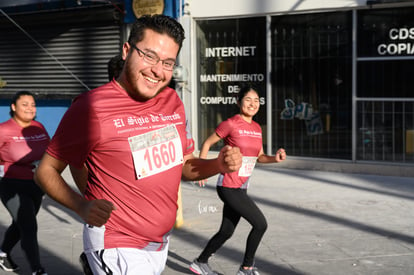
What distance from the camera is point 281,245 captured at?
704 centimetres

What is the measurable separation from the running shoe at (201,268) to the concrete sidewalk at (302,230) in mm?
168

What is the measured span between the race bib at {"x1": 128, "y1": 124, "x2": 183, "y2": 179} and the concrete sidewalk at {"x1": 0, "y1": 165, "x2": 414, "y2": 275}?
303cm

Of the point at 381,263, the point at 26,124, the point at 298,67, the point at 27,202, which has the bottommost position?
the point at 381,263

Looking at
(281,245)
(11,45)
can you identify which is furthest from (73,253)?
(11,45)

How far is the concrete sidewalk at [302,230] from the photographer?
6320 mm

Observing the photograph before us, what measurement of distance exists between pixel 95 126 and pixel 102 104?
13 centimetres

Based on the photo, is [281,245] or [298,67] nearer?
[281,245]

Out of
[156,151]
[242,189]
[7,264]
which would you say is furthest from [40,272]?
[156,151]

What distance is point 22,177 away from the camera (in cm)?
599

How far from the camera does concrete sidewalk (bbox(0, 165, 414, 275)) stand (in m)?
6.32

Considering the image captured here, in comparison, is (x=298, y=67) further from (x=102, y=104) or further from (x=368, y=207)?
(x=102, y=104)

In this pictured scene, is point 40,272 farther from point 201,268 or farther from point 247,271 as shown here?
point 247,271

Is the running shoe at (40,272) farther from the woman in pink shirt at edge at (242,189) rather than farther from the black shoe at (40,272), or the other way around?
the woman in pink shirt at edge at (242,189)

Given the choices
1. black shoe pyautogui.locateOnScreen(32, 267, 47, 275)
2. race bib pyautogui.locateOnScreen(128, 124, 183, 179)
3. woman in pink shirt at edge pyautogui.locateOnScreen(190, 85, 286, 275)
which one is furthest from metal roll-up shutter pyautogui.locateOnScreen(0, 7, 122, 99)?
race bib pyautogui.locateOnScreen(128, 124, 183, 179)
